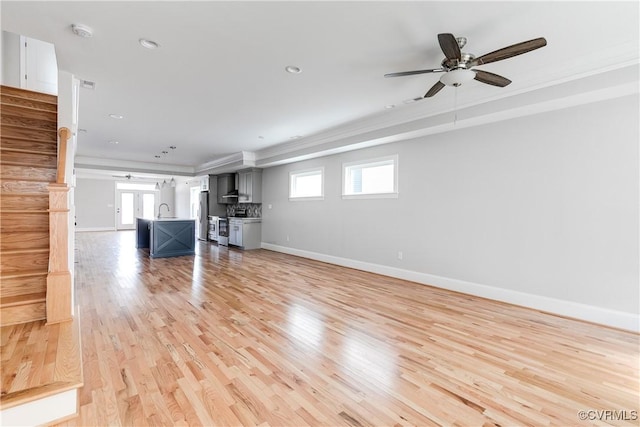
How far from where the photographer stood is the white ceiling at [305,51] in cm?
225

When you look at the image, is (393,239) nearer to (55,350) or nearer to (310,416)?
(310,416)

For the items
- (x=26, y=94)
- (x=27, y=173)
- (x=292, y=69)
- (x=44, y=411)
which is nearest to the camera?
(x=44, y=411)

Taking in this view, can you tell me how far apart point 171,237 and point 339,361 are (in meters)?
5.93

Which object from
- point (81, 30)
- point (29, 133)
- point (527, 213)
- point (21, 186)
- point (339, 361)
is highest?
point (81, 30)

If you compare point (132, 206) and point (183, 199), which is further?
point (132, 206)

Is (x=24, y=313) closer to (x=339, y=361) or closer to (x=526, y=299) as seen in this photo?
(x=339, y=361)

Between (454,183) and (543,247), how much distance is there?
54.9 inches

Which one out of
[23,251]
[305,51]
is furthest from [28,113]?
[305,51]

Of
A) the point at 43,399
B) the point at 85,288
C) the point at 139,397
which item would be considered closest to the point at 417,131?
the point at 139,397

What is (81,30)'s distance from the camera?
246 cm

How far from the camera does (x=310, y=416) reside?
5.59 feet

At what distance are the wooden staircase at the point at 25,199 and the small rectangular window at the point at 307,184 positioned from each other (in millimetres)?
4577

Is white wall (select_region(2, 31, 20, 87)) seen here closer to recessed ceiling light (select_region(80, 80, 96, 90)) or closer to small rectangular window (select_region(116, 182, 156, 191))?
recessed ceiling light (select_region(80, 80, 96, 90))

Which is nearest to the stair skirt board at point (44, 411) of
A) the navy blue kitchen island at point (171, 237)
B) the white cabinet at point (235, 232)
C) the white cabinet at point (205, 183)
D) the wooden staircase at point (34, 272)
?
the wooden staircase at point (34, 272)
